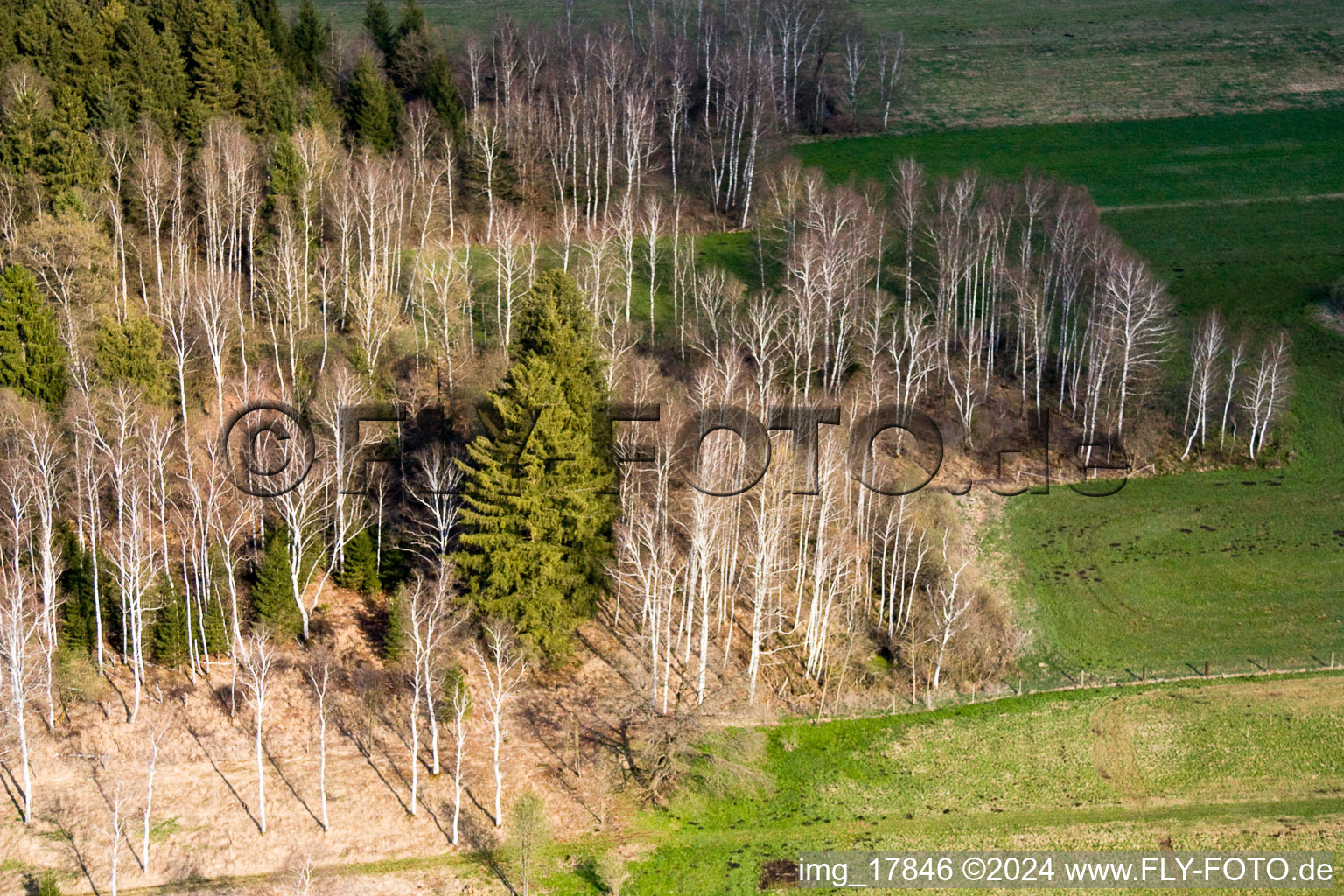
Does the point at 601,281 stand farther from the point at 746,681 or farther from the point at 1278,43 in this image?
the point at 1278,43

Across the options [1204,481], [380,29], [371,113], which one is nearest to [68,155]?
[371,113]

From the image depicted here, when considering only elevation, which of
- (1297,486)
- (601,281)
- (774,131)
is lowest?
(1297,486)

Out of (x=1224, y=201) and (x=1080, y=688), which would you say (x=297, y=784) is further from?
(x=1224, y=201)

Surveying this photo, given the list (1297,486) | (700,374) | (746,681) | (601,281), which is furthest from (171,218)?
(1297,486)

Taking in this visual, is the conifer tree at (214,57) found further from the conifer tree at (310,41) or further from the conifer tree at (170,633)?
the conifer tree at (170,633)

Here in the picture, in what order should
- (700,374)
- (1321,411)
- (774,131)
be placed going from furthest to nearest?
(774,131), (1321,411), (700,374)

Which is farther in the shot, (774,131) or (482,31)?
(482,31)
